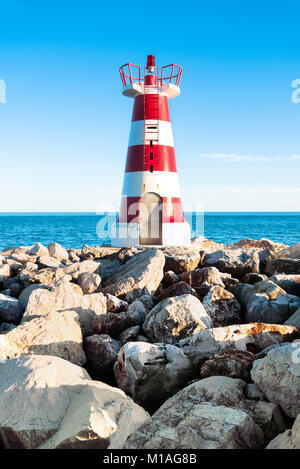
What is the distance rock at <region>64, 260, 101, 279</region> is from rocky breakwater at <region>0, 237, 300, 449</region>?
3 cm

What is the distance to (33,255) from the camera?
426 inches

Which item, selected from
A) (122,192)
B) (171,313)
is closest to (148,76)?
(122,192)

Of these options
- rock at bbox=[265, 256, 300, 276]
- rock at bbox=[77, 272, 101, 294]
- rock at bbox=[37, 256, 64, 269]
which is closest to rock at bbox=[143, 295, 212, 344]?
rock at bbox=[77, 272, 101, 294]

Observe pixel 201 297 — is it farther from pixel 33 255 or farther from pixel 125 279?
pixel 33 255

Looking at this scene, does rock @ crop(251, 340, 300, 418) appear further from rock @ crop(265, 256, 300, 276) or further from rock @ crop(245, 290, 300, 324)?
rock @ crop(265, 256, 300, 276)

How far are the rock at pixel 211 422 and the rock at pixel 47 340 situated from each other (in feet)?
5.87

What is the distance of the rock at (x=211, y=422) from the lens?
2.98 m

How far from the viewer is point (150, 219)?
11.9 m

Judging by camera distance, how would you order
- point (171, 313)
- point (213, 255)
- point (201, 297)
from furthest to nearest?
point (213, 255)
point (201, 297)
point (171, 313)

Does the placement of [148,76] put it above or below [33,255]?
above

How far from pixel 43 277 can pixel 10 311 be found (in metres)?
1.23

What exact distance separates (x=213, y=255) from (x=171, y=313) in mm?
3775

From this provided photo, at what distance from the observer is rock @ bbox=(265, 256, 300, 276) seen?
27.2 feet

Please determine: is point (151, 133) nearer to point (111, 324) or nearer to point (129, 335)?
point (111, 324)
